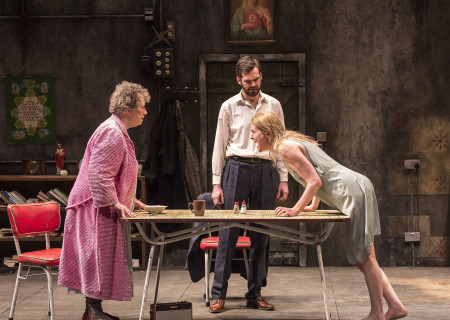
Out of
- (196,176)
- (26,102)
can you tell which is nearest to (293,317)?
(196,176)

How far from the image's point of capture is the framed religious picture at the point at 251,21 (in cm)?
684

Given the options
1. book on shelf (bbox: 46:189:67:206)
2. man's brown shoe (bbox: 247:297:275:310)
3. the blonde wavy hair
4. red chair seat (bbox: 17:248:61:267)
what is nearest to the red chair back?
red chair seat (bbox: 17:248:61:267)

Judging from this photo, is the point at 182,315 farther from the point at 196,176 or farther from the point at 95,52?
the point at 95,52

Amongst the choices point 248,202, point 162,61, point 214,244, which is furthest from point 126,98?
point 162,61

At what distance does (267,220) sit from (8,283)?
11.1 ft

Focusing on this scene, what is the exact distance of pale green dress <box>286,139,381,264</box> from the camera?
387 cm

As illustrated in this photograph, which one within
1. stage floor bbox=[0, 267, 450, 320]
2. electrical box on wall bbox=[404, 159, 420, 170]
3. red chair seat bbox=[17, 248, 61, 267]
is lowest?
stage floor bbox=[0, 267, 450, 320]

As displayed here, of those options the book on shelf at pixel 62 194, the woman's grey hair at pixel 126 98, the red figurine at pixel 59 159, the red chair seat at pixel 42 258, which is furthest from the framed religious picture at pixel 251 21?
the red chair seat at pixel 42 258

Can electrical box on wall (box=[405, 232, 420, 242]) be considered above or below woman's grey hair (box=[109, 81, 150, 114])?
below

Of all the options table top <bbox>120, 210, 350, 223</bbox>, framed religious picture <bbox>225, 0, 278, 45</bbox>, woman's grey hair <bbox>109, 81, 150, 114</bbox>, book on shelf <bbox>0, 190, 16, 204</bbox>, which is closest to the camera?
table top <bbox>120, 210, 350, 223</bbox>

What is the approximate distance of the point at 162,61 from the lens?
6.84m

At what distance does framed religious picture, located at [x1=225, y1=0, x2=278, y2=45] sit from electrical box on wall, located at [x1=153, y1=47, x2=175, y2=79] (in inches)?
25.3

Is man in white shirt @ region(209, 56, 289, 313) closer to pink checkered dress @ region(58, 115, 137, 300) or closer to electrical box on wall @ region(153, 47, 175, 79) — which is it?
pink checkered dress @ region(58, 115, 137, 300)

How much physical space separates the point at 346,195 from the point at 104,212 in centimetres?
148
